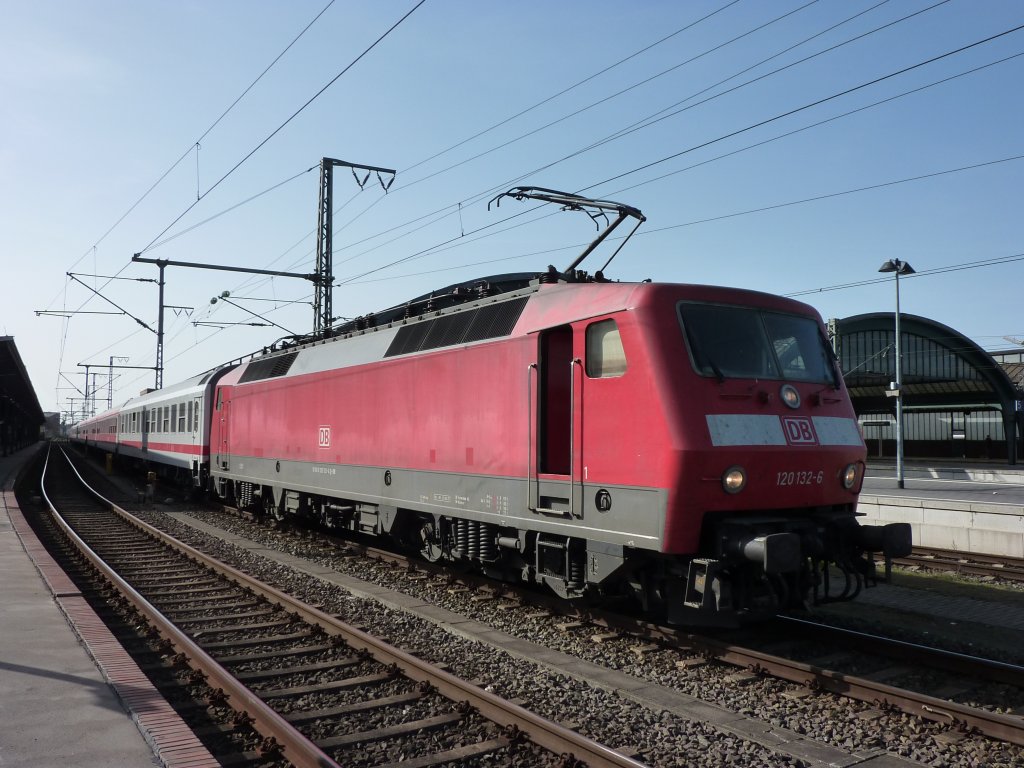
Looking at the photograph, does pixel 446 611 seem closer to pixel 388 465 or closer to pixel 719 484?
pixel 388 465

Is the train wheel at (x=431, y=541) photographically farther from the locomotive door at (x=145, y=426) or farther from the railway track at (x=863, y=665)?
the locomotive door at (x=145, y=426)

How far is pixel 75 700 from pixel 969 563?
40.1 ft

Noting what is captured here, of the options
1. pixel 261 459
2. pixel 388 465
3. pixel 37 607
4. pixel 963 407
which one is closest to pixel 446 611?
pixel 388 465

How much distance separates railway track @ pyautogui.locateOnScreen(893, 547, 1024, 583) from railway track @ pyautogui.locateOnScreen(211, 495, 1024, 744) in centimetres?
459

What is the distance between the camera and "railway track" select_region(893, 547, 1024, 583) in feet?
37.8

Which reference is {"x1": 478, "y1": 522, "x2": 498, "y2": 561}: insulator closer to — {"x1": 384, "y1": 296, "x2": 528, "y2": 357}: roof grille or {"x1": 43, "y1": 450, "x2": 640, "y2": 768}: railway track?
{"x1": 43, "y1": 450, "x2": 640, "y2": 768}: railway track

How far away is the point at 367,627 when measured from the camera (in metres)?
8.45

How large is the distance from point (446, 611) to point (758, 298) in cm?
490

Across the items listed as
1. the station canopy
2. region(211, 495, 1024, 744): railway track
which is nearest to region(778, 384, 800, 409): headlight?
region(211, 495, 1024, 744): railway track

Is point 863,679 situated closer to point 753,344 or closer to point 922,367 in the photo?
point 753,344

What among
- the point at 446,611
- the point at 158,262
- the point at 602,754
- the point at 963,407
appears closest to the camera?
the point at 602,754

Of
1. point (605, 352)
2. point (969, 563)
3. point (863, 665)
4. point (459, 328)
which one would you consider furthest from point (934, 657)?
point (969, 563)

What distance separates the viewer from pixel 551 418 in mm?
8250

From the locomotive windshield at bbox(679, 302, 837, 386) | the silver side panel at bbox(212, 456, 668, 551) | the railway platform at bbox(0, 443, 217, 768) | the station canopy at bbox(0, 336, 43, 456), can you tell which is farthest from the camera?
the station canopy at bbox(0, 336, 43, 456)
